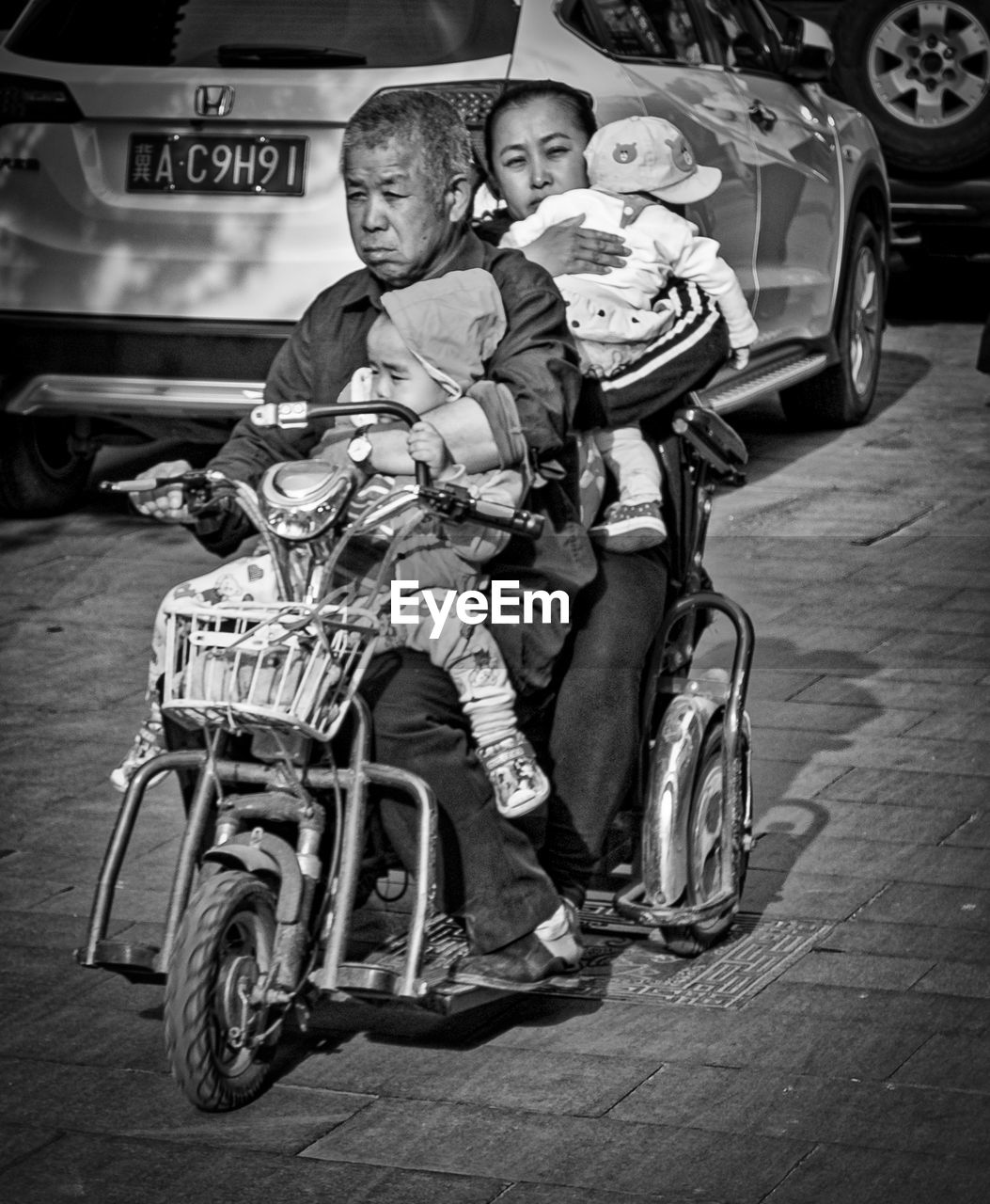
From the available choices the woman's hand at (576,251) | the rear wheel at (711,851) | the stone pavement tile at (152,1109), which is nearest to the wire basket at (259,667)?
the stone pavement tile at (152,1109)

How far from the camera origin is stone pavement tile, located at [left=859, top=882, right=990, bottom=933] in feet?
15.9

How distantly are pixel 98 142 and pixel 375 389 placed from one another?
3727 mm

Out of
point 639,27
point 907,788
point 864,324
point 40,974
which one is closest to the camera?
point 40,974

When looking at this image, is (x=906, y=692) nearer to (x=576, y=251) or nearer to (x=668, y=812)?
(x=668, y=812)

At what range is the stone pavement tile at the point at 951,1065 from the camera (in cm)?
402

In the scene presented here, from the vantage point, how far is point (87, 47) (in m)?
7.84

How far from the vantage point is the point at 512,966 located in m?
4.21

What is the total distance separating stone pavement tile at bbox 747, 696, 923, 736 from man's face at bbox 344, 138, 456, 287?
2355mm

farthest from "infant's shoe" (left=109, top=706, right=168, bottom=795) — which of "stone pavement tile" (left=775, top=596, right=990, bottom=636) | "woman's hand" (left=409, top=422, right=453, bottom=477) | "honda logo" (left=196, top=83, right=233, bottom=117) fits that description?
"honda logo" (left=196, top=83, right=233, bottom=117)

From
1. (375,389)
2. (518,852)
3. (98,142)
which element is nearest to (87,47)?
(98,142)

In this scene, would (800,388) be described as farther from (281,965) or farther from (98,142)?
(281,965)

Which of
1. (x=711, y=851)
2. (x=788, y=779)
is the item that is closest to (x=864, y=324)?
(x=788, y=779)

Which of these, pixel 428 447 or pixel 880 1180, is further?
pixel 428 447

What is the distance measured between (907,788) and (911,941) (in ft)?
3.27
